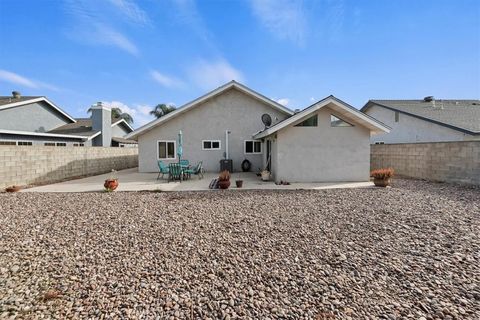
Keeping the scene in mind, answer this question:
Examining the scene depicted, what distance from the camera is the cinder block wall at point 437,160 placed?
9016 millimetres

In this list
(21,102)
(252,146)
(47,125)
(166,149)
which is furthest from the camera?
(47,125)

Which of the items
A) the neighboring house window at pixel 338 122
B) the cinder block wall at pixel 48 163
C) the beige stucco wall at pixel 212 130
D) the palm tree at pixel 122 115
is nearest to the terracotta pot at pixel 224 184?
the neighboring house window at pixel 338 122

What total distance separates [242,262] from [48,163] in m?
12.3

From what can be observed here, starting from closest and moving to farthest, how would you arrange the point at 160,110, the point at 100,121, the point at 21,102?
the point at 21,102
the point at 100,121
the point at 160,110

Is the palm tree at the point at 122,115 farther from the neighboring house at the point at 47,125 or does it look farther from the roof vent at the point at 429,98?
the roof vent at the point at 429,98

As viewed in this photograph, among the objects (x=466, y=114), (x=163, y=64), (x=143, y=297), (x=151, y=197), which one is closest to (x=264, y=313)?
(x=143, y=297)

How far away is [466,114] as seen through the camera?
16359 mm

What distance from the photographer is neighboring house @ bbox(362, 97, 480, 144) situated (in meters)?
14.2

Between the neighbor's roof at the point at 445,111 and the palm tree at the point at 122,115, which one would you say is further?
the palm tree at the point at 122,115

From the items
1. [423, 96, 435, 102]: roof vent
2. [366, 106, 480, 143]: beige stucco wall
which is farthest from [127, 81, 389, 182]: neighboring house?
[423, 96, 435, 102]: roof vent

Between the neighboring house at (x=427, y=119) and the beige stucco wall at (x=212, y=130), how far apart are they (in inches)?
450

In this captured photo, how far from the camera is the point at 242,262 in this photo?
3320 mm

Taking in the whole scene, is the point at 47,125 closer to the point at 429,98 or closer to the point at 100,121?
the point at 100,121

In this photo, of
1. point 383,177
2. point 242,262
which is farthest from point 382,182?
point 242,262
